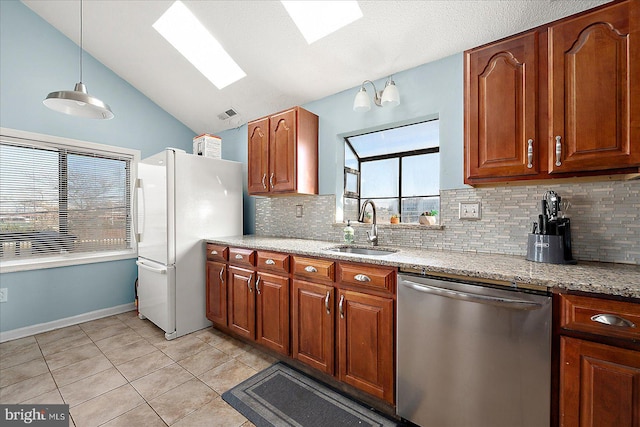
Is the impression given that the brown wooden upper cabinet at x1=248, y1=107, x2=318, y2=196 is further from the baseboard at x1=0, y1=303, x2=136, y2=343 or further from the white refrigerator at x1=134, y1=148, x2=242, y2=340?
the baseboard at x1=0, y1=303, x2=136, y2=343

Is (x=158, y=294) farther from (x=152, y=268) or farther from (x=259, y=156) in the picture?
(x=259, y=156)

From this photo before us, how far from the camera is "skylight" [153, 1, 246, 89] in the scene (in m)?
2.39

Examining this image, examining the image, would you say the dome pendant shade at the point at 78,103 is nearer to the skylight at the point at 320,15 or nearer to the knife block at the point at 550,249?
the skylight at the point at 320,15

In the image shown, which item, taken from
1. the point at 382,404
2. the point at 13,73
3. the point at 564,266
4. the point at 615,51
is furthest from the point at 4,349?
the point at 615,51

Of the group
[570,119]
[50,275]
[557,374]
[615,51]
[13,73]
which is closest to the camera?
[557,374]

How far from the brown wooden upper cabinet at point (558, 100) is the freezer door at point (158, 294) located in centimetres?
264

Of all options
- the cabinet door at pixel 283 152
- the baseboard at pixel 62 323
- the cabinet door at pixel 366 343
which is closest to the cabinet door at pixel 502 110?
the cabinet door at pixel 366 343

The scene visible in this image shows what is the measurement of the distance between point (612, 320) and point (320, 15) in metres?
2.40

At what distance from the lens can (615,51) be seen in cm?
121

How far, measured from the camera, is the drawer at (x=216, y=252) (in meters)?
2.54

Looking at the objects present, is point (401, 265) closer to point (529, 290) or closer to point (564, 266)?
point (529, 290)

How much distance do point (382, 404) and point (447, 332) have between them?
717mm
